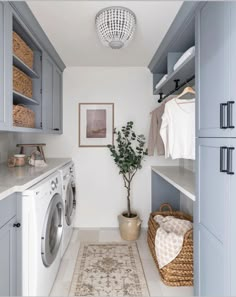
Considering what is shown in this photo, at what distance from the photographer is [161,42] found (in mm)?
2131

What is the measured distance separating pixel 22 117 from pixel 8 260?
1119mm

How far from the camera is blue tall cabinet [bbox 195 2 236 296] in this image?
103 centimetres

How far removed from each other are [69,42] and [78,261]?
2283 millimetres

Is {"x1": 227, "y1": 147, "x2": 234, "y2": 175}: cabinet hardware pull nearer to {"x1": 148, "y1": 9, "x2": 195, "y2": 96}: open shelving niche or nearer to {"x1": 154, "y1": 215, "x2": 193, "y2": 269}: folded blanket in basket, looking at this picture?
{"x1": 148, "y1": 9, "x2": 195, "y2": 96}: open shelving niche

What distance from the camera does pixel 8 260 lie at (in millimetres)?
1214

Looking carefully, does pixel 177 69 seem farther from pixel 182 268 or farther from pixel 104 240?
pixel 104 240

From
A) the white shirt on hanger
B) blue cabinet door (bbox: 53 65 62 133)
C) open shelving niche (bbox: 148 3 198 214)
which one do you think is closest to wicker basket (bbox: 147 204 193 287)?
open shelving niche (bbox: 148 3 198 214)

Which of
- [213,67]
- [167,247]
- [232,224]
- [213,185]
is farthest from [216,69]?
[167,247]

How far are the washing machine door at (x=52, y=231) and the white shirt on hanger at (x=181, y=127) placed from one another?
1117 millimetres

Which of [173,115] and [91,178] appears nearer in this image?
[173,115]

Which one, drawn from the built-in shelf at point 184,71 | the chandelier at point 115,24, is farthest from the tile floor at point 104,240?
the chandelier at point 115,24

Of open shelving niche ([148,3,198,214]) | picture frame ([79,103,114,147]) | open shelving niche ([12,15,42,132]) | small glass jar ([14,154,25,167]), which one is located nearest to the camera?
open shelving niche ([148,3,198,214])

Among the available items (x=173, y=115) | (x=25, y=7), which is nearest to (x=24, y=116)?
(x=25, y=7)

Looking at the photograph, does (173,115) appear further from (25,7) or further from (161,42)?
(25,7)
